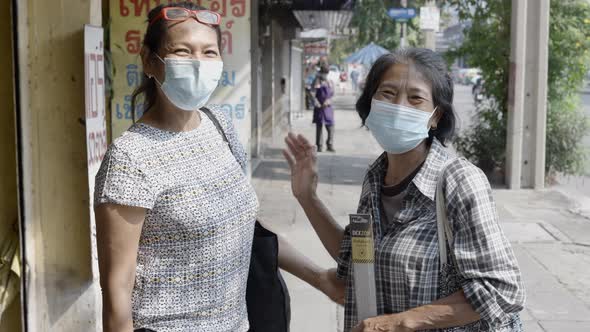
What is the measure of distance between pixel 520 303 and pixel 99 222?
1174mm

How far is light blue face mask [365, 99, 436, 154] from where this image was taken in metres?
2.48

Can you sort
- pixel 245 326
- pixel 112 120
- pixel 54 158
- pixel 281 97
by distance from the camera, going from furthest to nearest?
pixel 281 97, pixel 112 120, pixel 54 158, pixel 245 326

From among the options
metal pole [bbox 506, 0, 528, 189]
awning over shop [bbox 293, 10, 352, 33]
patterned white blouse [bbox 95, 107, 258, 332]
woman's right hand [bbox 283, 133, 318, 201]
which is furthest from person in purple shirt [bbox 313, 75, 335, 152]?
patterned white blouse [bbox 95, 107, 258, 332]

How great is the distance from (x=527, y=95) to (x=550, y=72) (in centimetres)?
76

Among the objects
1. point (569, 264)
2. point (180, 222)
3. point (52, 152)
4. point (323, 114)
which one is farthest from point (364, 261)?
point (323, 114)

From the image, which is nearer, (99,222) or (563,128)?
(99,222)

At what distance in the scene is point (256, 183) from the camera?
12344mm

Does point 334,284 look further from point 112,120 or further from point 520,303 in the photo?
point 112,120

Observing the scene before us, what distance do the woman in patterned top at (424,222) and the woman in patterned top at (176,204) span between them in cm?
41

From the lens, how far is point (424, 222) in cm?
235

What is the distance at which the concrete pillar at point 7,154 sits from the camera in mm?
3756

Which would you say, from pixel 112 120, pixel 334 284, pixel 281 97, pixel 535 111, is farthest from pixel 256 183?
pixel 281 97

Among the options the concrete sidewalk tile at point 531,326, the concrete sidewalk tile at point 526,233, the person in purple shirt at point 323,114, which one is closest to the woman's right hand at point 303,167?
the concrete sidewalk tile at point 531,326

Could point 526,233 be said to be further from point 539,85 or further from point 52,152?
point 52,152
